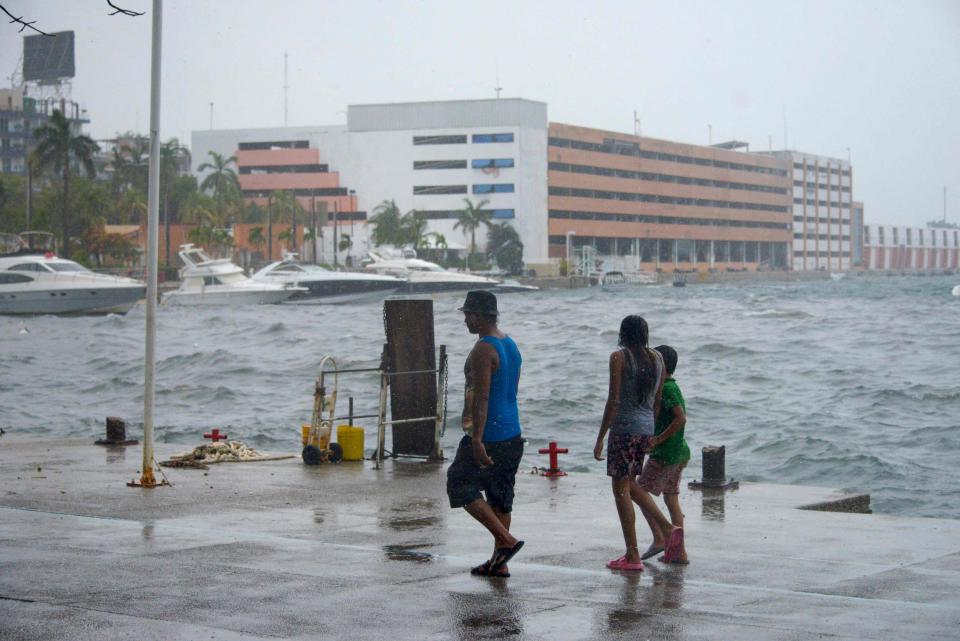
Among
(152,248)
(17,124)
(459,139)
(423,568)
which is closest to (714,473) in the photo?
(423,568)

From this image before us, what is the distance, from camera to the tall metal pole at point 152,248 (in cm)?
1201

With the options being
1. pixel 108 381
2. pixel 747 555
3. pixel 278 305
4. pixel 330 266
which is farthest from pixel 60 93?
pixel 747 555

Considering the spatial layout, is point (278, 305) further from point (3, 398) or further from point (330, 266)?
point (3, 398)

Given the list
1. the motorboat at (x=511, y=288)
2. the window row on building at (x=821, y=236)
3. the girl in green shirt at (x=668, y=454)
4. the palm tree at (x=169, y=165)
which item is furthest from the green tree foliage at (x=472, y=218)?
the girl in green shirt at (x=668, y=454)

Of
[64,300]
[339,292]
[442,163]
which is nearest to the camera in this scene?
[64,300]

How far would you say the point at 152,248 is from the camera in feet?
40.0

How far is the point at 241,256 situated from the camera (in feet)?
456

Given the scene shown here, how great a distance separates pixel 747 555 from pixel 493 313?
101 inches

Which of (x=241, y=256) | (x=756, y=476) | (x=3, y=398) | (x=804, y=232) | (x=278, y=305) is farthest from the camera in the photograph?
(x=804, y=232)

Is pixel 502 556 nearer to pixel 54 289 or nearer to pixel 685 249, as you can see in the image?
pixel 54 289

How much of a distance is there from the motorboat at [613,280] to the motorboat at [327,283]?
47.0m

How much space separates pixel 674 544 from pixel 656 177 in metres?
147

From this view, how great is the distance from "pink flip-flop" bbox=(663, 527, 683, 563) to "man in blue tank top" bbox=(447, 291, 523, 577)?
1.14 metres

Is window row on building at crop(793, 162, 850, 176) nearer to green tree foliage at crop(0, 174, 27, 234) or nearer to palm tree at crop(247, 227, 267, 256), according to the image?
palm tree at crop(247, 227, 267, 256)
